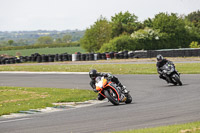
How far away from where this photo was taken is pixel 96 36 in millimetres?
88062

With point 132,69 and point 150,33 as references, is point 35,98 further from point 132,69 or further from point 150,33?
point 150,33

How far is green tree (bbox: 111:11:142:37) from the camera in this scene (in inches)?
3666

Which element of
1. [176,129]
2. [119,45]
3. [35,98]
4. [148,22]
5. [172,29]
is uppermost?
[148,22]

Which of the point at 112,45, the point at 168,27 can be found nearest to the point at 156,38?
the point at 168,27

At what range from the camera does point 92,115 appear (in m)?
12.1

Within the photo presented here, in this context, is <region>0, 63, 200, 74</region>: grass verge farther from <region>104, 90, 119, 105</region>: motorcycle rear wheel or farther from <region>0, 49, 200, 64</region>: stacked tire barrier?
<region>104, 90, 119, 105</region>: motorcycle rear wheel

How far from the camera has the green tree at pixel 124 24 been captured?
93125 millimetres

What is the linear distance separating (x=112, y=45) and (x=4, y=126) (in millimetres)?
53021

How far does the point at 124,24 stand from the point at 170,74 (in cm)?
7842

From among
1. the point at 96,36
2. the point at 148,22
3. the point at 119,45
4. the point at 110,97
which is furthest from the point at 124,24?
the point at 110,97

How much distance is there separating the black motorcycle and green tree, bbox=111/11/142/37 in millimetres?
69492

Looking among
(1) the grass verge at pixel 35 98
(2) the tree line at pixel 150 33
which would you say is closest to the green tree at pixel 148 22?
(2) the tree line at pixel 150 33

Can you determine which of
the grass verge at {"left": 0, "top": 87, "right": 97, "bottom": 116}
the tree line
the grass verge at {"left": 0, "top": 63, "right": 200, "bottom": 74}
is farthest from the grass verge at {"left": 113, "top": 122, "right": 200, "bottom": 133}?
the tree line

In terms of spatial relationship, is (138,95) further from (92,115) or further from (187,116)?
(187,116)
